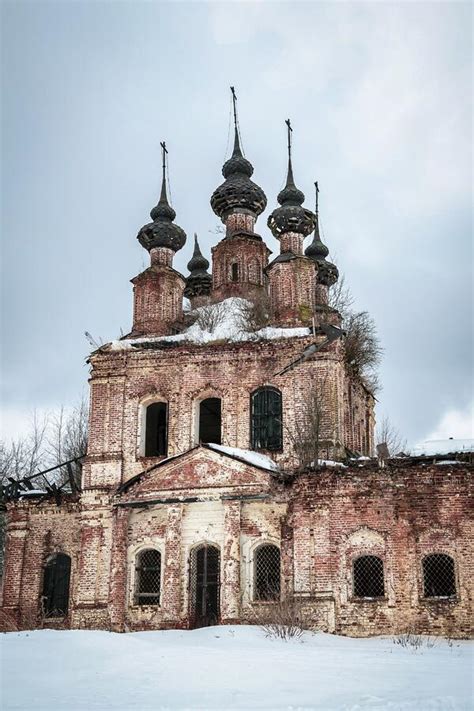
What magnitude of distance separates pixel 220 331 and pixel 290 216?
413 cm

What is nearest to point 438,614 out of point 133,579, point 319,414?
point 319,414

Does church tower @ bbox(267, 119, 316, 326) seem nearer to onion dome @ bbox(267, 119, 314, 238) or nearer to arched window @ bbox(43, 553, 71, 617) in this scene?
onion dome @ bbox(267, 119, 314, 238)

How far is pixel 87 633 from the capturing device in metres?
14.8

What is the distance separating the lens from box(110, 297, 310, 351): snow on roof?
2375 cm

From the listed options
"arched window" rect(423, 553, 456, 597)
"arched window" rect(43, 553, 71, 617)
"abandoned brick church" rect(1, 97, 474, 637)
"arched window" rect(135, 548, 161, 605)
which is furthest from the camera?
"arched window" rect(43, 553, 71, 617)

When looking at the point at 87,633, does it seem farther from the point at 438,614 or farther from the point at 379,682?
the point at 438,614

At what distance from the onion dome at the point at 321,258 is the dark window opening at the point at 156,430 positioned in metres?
8.60

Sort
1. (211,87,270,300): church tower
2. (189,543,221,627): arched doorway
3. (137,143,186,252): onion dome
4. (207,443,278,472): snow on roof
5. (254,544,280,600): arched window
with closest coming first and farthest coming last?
(254,544,280,600): arched window < (189,543,221,627): arched doorway < (207,443,278,472): snow on roof < (137,143,186,252): onion dome < (211,87,270,300): church tower

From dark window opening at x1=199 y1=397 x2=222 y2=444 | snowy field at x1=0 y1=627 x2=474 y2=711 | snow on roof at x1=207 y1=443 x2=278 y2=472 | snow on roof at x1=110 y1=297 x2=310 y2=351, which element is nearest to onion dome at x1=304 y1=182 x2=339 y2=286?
snow on roof at x1=110 y1=297 x2=310 y2=351

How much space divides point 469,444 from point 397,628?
14.4 ft

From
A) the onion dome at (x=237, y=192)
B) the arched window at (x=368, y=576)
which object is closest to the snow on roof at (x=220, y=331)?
the onion dome at (x=237, y=192)

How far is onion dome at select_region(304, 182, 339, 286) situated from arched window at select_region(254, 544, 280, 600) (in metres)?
12.2

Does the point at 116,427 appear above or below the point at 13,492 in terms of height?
above

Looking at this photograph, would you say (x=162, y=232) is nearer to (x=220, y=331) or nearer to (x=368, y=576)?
(x=220, y=331)
